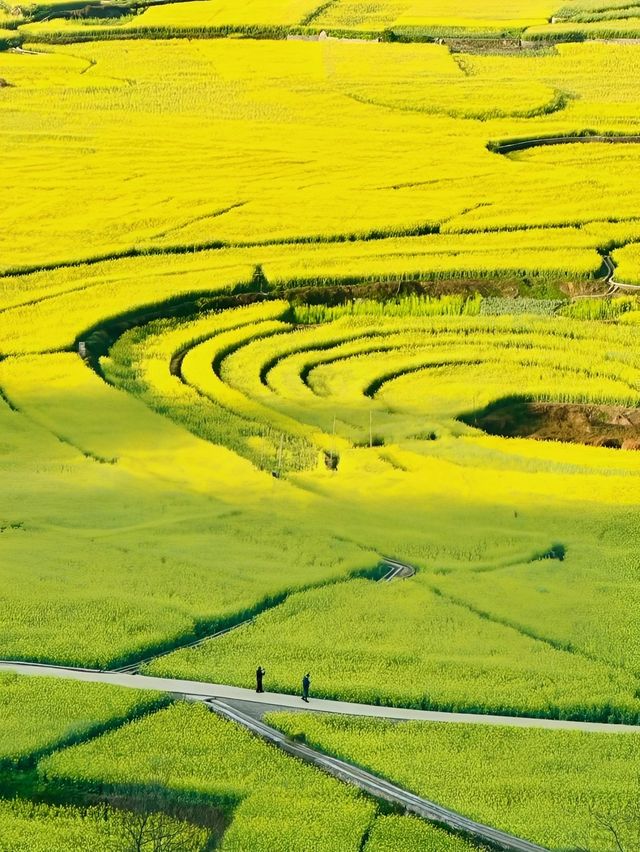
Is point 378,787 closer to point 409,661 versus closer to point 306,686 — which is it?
point 306,686

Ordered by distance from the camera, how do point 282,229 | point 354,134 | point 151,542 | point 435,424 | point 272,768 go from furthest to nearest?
1. point 354,134
2. point 282,229
3. point 435,424
4. point 151,542
5. point 272,768

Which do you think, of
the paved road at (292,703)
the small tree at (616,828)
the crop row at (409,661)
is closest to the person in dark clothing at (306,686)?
the paved road at (292,703)

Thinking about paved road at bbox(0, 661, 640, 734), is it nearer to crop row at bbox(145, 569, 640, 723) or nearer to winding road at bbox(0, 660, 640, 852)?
winding road at bbox(0, 660, 640, 852)

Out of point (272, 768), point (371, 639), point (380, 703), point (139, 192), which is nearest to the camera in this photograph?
point (272, 768)

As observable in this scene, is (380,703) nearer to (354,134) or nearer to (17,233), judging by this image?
(17,233)

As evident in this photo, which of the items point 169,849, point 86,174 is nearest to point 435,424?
point 169,849

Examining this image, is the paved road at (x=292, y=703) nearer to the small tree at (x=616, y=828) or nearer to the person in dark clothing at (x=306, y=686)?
the person in dark clothing at (x=306, y=686)

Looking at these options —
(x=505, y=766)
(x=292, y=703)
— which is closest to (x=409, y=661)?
(x=292, y=703)
